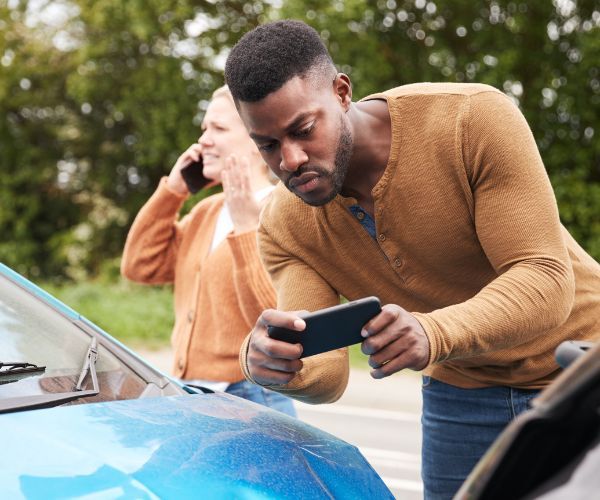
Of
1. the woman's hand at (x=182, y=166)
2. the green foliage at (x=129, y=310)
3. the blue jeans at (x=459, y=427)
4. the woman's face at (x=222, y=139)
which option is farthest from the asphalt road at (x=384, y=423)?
the green foliage at (x=129, y=310)

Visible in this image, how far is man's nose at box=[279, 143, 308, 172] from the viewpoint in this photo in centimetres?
210

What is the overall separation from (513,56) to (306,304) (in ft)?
36.4

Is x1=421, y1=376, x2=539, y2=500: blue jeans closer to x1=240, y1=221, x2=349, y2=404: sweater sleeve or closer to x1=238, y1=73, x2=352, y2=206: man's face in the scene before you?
x1=240, y1=221, x2=349, y2=404: sweater sleeve

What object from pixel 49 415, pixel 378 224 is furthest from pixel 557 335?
pixel 49 415

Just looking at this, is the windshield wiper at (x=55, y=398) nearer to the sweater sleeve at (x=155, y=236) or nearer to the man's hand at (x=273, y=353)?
the man's hand at (x=273, y=353)

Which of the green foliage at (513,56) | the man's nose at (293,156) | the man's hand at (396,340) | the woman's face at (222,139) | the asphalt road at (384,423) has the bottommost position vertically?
the asphalt road at (384,423)

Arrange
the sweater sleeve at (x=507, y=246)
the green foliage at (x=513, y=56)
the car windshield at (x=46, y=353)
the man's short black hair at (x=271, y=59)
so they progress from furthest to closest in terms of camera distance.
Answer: the green foliage at (x=513, y=56) → the car windshield at (x=46, y=353) → the man's short black hair at (x=271, y=59) → the sweater sleeve at (x=507, y=246)

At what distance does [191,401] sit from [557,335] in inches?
37.2

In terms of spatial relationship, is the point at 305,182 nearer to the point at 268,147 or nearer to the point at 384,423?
the point at 268,147

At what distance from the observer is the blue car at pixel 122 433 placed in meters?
1.74

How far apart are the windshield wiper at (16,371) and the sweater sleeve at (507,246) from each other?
0.97m

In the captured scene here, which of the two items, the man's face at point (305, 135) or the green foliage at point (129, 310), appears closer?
the man's face at point (305, 135)

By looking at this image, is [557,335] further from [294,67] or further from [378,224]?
[294,67]

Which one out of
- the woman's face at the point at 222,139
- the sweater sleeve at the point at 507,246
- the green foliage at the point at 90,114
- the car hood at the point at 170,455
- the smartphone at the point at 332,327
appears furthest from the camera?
the green foliage at the point at 90,114
